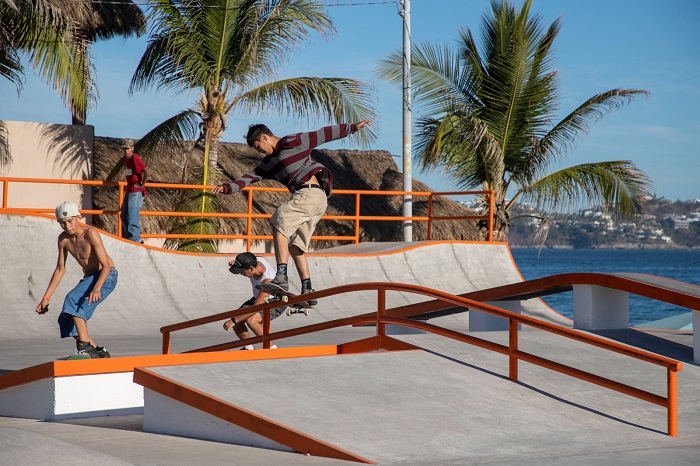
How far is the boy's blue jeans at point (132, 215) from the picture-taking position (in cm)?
1772

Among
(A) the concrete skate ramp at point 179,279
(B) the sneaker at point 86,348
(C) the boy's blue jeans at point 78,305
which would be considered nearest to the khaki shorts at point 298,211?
(C) the boy's blue jeans at point 78,305

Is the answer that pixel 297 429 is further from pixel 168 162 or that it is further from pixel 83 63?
pixel 168 162

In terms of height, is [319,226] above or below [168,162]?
below

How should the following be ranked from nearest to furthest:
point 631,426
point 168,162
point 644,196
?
point 631,426, point 644,196, point 168,162

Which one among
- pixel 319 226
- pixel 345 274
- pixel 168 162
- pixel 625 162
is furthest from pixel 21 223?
pixel 625 162

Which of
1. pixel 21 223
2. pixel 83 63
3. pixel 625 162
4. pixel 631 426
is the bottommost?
pixel 631 426

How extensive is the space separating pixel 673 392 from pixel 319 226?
19934 millimetres

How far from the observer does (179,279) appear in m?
17.3

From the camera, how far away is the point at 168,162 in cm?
2525

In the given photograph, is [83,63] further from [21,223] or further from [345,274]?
[345,274]

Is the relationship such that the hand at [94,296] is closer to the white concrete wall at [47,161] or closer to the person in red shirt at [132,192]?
the person in red shirt at [132,192]

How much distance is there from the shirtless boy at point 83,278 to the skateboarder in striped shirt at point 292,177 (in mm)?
1241

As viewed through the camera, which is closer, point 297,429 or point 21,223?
point 297,429

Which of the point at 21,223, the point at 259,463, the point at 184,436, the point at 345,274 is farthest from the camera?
the point at 345,274
